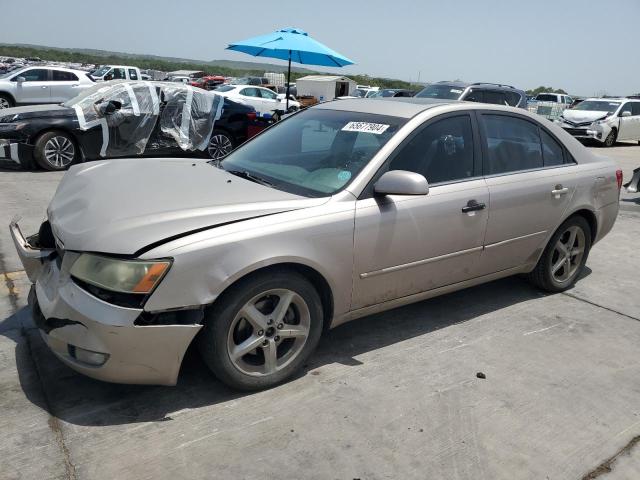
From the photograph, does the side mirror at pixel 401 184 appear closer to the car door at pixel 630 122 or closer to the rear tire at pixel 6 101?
the rear tire at pixel 6 101

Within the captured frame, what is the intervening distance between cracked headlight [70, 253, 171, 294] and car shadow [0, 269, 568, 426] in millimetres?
602

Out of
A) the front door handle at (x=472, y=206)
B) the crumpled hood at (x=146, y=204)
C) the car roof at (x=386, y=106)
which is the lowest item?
the front door handle at (x=472, y=206)

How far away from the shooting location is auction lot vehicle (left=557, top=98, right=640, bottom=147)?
18.3m

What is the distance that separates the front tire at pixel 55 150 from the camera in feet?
29.9

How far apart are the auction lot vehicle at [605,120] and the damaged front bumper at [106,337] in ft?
59.0

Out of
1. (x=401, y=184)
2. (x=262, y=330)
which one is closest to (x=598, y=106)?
Result: (x=401, y=184)

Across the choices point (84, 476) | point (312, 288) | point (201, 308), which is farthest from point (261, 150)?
point (84, 476)

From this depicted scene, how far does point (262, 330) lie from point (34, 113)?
7.84 metres

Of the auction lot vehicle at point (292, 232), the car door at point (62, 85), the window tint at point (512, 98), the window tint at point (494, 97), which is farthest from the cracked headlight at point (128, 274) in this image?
the car door at point (62, 85)

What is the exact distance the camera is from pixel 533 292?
4.79 m

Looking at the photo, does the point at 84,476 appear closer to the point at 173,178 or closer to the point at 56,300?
the point at 56,300

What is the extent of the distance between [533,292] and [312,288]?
2512 mm

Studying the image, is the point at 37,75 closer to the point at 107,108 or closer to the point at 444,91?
the point at 107,108

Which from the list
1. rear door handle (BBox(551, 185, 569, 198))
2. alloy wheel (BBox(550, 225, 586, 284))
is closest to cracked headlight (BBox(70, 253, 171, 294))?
rear door handle (BBox(551, 185, 569, 198))
